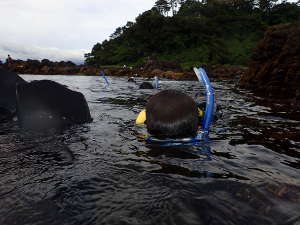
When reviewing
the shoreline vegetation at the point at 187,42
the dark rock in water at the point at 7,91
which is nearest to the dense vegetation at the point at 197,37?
the shoreline vegetation at the point at 187,42

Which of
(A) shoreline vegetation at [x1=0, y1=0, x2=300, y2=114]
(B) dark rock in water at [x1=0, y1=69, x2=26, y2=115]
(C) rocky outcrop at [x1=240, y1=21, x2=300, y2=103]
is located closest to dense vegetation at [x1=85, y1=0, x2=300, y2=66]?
(A) shoreline vegetation at [x1=0, y1=0, x2=300, y2=114]

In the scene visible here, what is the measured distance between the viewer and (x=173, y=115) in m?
6.24

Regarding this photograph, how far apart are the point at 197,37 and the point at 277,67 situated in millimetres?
64817

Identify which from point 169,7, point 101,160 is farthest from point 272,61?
point 169,7

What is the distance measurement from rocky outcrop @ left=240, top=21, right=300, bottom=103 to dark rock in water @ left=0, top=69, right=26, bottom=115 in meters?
12.1

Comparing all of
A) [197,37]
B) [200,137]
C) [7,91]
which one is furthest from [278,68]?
[197,37]

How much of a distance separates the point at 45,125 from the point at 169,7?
105 metres

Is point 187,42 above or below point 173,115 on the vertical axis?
above

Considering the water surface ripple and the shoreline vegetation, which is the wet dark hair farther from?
the shoreline vegetation

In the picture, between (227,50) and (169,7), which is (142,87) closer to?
(227,50)

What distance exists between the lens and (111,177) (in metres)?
4.39

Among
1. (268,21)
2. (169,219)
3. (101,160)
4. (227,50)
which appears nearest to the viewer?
(169,219)

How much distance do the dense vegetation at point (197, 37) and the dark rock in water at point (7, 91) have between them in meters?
63.9

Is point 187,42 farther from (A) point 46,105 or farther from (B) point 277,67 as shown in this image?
(A) point 46,105
